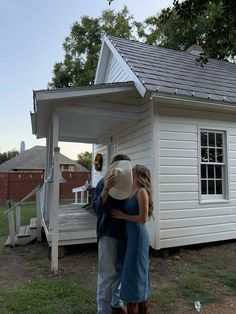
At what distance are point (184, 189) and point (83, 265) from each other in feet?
8.72

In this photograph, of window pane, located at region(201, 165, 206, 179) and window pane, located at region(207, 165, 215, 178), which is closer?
window pane, located at region(201, 165, 206, 179)

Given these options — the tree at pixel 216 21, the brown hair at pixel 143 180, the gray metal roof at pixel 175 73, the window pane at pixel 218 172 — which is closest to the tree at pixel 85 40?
the gray metal roof at pixel 175 73

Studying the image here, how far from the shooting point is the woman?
116 inches

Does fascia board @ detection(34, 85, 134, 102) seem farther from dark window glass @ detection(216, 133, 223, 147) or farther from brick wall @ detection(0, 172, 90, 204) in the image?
brick wall @ detection(0, 172, 90, 204)

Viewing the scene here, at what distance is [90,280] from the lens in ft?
15.5

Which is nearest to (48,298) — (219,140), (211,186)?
(211,186)

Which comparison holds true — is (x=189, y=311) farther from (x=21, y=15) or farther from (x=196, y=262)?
(x=21, y=15)

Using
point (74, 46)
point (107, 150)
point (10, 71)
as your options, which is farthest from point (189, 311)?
point (74, 46)

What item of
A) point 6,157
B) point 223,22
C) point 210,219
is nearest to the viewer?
point 223,22

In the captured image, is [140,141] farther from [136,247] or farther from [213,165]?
[136,247]

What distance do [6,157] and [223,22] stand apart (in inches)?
2405

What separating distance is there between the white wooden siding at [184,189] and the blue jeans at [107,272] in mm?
3114

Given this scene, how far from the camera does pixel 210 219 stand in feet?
21.9

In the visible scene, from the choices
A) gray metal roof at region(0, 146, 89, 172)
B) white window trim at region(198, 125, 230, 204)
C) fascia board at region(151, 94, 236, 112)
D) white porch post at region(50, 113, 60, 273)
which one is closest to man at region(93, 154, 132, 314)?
white porch post at region(50, 113, 60, 273)
